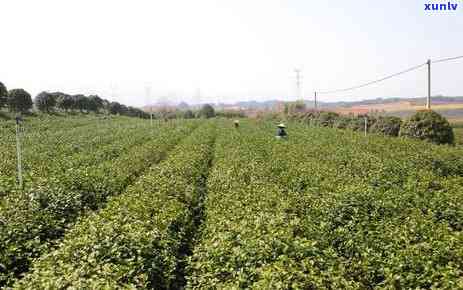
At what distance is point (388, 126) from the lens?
3594 centimetres

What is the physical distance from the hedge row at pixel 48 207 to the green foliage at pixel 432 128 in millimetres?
21666

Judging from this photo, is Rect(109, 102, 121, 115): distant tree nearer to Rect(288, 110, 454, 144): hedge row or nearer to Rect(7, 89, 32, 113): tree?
Rect(7, 89, 32, 113): tree

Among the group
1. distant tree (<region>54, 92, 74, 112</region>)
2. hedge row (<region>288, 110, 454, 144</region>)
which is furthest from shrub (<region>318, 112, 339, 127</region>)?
distant tree (<region>54, 92, 74, 112</region>)

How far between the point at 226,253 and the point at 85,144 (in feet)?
69.5

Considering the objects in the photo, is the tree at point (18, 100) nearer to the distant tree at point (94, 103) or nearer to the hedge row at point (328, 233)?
the distant tree at point (94, 103)

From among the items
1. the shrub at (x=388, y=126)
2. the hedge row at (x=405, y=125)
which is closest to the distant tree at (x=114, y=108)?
the hedge row at (x=405, y=125)

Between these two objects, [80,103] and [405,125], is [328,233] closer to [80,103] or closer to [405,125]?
[405,125]

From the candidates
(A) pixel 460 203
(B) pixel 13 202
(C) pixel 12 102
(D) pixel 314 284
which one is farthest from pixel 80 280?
(C) pixel 12 102

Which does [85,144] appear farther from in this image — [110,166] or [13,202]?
[13,202]

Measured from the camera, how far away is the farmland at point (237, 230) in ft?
18.6

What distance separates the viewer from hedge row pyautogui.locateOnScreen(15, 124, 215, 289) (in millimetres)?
5441

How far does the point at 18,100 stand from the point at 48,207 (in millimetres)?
55030

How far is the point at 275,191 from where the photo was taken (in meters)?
10.8

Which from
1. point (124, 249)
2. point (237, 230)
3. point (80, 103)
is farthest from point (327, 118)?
point (80, 103)
